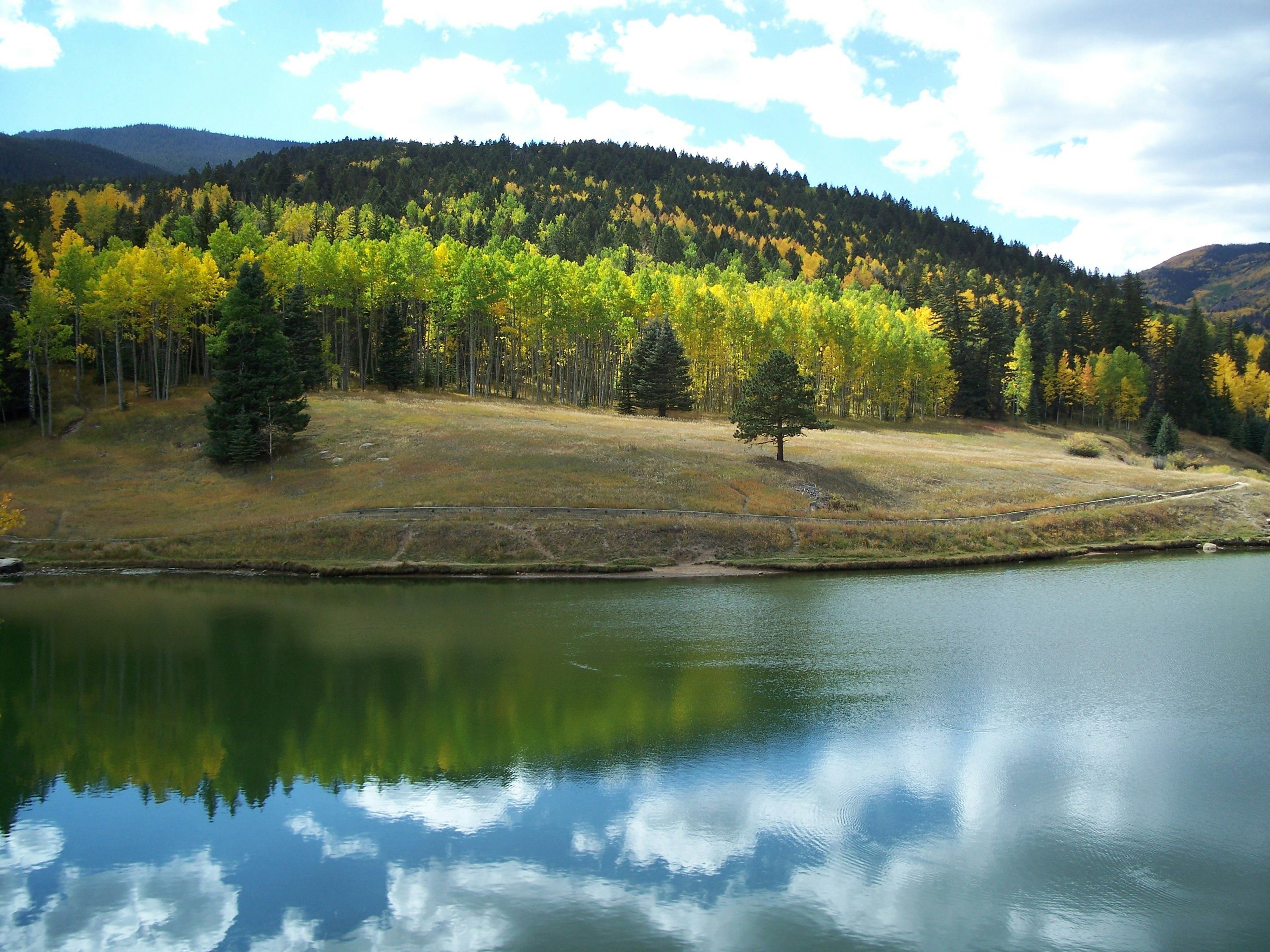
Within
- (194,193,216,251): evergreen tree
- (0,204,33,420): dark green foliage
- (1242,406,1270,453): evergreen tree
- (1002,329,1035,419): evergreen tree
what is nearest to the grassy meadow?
(0,204,33,420): dark green foliage

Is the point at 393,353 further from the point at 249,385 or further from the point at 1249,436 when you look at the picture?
the point at 1249,436

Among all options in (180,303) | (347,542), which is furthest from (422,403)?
Result: (347,542)

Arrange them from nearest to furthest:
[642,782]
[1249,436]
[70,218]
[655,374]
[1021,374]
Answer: [642,782], [655,374], [1249,436], [1021,374], [70,218]

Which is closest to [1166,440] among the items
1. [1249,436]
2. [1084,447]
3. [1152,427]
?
[1152,427]

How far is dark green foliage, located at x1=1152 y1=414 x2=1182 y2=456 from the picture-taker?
103625 millimetres

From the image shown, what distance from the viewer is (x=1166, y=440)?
105 metres

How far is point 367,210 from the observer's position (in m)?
160

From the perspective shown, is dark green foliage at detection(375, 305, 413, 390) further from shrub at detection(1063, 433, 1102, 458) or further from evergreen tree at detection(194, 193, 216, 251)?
shrub at detection(1063, 433, 1102, 458)

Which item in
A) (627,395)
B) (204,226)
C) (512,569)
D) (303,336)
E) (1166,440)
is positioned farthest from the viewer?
(204,226)

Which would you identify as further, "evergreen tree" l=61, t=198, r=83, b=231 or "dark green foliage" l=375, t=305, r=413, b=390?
"evergreen tree" l=61, t=198, r=83, b=231

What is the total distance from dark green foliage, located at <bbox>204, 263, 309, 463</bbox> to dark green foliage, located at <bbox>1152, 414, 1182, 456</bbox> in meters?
94.7

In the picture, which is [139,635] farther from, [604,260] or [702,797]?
[604,260]

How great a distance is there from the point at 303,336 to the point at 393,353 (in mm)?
12728

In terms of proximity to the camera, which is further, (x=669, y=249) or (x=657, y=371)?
(x=669, y=249)
